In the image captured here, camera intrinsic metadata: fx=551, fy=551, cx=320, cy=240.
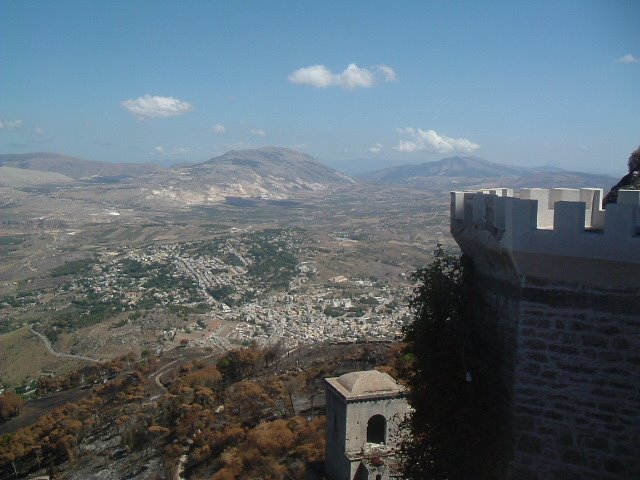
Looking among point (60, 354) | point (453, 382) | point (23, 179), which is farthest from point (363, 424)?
point (23, 179)

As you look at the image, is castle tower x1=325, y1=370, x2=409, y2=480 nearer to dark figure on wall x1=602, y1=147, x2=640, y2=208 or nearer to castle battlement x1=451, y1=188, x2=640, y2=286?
dark figure on wall x1=602, y1=147, x2=640, y2=208

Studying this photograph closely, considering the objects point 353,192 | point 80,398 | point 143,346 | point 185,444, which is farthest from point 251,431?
point 353,192

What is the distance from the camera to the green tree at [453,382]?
146 inches

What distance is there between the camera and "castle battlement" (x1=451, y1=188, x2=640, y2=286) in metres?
3.08

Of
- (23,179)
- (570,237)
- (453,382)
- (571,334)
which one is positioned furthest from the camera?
(23,179)

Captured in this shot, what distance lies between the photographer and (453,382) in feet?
12.9

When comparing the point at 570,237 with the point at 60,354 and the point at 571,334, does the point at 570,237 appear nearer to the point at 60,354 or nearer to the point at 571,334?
the point at 571,334

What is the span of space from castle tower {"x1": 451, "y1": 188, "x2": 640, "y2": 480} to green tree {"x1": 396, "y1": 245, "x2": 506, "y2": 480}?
→ 21cm

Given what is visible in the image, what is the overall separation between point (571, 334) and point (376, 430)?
696 centimetres

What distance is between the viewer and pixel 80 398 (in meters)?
24.6

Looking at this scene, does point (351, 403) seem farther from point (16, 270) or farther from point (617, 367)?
point (16, 270)

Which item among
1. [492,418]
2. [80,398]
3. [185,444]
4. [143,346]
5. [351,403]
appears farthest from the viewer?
[143,346]

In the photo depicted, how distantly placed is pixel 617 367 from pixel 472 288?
3.75 ft

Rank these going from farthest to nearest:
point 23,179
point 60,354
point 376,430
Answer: point 23,179
point 60,354
point 376,430
